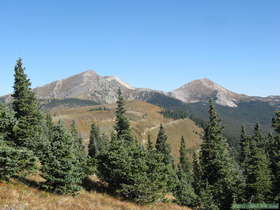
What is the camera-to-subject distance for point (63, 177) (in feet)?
63.4

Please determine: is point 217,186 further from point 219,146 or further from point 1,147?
point 1,147

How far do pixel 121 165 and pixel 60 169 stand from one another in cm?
807

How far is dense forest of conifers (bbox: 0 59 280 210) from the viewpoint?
19047 millimetres

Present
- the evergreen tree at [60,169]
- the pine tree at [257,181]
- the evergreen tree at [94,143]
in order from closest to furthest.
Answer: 1. the evergreen tree at [60,169]
2. the pine tree at [257,181]
3. the evergreen tree at [94,143]

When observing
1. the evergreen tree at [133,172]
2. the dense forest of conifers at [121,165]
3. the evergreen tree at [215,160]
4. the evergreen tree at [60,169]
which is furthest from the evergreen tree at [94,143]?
the evergreen tree at [60,169]

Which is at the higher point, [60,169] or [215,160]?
[60,169]

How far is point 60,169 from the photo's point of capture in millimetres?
19359

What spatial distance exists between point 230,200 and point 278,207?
6275 mm

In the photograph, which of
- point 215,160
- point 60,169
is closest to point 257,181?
point 215,160

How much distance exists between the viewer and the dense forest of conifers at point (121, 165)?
19047 millimetres

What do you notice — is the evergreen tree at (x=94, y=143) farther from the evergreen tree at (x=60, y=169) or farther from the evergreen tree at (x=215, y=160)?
the evergreen tree at (x=60, y=169)

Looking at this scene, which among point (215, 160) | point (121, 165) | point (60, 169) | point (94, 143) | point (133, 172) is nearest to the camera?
point (60, 169)

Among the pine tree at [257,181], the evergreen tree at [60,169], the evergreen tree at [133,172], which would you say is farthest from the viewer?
the pine tree at [257,181]

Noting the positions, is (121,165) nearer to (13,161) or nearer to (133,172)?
(133,172)
